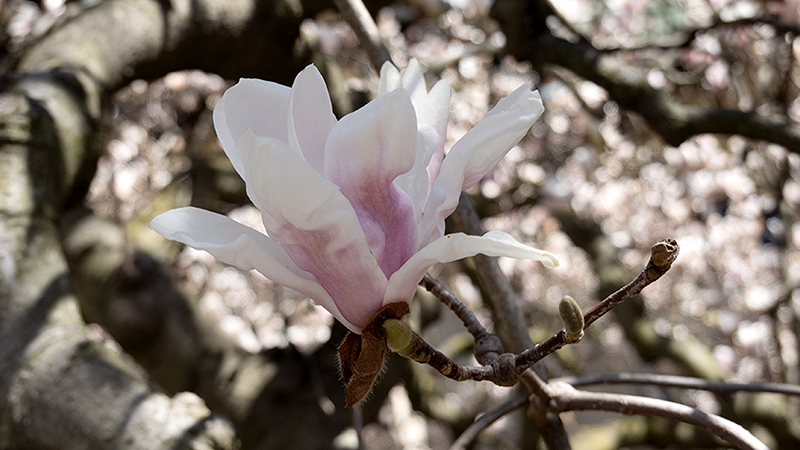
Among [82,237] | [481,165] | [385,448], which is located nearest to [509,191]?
[82,237]

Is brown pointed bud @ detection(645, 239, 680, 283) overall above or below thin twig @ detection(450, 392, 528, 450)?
above

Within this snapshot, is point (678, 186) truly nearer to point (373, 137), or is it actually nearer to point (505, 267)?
point (505, 267)

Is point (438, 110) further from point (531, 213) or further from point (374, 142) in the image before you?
point (531, 213)

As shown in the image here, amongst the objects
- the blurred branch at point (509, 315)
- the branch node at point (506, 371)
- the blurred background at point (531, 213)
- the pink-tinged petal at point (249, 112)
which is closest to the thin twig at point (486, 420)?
the blurred branch at point (509, 315)

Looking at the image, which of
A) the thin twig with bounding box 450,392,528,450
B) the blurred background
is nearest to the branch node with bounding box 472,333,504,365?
the thin twig with bounding box 450,392,528,450

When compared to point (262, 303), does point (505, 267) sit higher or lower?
higher

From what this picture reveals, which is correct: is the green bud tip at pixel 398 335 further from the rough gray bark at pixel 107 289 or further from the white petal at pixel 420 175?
the rough gray bark at pixel 107 289

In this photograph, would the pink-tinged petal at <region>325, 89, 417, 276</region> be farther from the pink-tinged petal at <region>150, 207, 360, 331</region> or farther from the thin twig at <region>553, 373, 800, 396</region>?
the thin twig at <region>553, 373, 800, 396</region>
